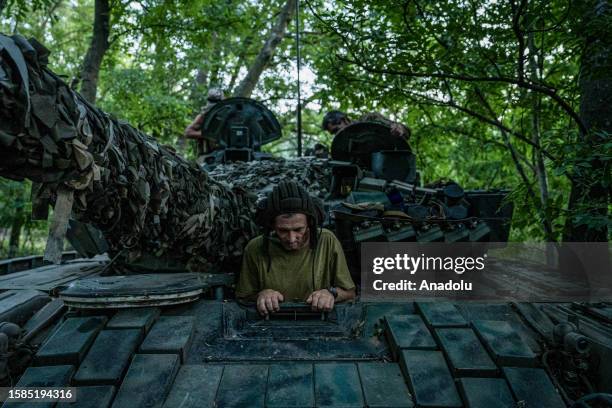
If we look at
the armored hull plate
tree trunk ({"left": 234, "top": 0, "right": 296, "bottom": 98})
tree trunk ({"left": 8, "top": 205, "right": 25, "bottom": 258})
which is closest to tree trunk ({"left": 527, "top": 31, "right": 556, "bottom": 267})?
the armored hull plate

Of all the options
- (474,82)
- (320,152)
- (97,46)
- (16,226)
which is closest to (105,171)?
(474,82)

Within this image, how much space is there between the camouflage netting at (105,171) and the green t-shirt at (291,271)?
41 cm

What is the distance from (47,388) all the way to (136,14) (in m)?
8.48

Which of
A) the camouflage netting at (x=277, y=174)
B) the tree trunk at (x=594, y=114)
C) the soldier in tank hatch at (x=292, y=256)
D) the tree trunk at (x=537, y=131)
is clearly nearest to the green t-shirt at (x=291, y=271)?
the soldier in tank hatch at (x=292, y=256)

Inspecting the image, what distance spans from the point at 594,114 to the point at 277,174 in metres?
3.31

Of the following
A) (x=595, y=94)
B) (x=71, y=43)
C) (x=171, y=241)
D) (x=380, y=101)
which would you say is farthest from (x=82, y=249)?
(x=71, y=43)

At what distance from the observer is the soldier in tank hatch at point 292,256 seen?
135 inches

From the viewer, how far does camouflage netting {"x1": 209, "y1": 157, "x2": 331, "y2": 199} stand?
17.6ft

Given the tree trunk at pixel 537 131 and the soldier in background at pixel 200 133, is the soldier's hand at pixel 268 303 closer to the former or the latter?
the tree trunk at pixel 537 131

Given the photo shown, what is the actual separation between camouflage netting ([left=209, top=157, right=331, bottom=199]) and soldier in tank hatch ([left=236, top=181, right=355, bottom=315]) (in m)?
Answer: 1.63

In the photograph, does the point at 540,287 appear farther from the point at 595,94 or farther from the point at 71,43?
the point at 71,43

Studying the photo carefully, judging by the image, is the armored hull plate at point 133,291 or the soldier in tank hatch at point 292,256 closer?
the armored hull plate at point 133,291

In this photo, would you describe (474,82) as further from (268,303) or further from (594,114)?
(268,303)

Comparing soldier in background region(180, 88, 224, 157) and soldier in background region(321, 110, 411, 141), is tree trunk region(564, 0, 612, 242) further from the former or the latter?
soldier in background region(180, 88, 224, 157)
